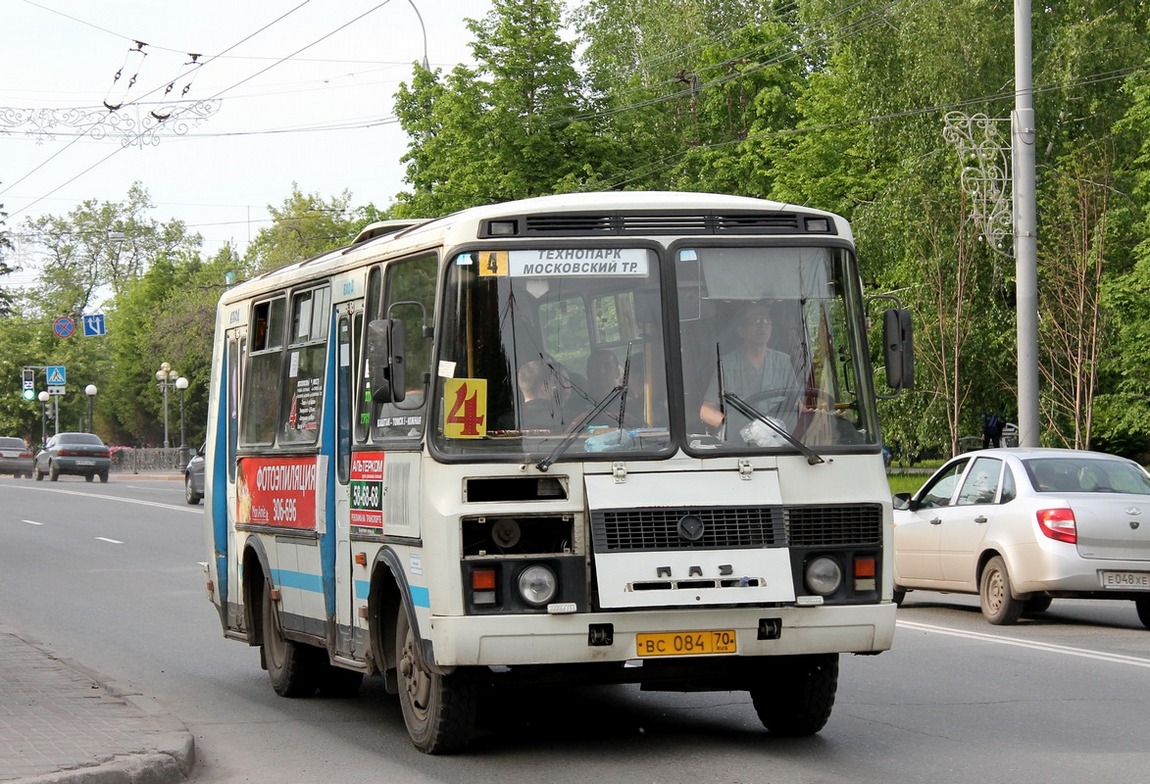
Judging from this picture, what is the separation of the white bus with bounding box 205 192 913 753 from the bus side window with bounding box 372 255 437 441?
18mm

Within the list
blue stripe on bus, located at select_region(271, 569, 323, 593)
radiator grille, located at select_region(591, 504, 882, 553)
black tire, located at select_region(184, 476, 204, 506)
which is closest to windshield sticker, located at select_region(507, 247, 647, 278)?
radiator grille, located at select_region(591, 504, 882, 553)

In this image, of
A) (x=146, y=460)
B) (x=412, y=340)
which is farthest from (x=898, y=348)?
(x=146, y=460)

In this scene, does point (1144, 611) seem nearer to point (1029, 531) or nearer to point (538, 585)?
point (1029, 531)

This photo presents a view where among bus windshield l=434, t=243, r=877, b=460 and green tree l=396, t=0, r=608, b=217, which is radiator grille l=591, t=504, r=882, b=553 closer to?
bus windshield l=434, t=243, r=877, b=460

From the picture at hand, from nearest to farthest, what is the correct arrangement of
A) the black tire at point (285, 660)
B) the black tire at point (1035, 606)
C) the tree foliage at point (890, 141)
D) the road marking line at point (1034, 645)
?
the black tire at point (285, 660), the road marking line at point (1034, 645), the black tire at point (1035, 606), the tree foliage at point (890, 141)

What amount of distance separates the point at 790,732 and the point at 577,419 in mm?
2185

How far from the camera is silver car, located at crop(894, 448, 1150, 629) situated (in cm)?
1472

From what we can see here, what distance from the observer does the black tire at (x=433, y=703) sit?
28.7 feet

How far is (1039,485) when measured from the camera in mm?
15383

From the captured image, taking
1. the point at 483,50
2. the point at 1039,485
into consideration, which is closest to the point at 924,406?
the point at 483,50

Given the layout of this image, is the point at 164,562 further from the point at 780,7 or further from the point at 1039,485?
the point at 780,7

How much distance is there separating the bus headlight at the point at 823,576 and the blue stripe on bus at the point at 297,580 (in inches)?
126

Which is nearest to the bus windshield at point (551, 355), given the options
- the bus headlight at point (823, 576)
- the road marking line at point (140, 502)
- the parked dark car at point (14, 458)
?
the bus headlight at point (823, 576)

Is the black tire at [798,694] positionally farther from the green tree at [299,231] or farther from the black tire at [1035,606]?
the green tree at [299,231]
